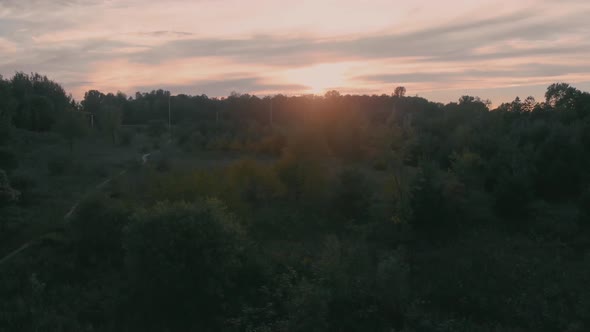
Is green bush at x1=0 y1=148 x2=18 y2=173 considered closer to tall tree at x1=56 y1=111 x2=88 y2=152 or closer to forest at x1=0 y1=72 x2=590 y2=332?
forest at x1=0 y1=72 x2=590 y2=332

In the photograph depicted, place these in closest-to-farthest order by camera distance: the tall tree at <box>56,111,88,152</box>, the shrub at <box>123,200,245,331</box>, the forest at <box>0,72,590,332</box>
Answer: the forest at <box>0,72,590,332</box>
the shrub at <box>123,200,245,331</box>
the tall tree at <box>56,111,88,152</box>

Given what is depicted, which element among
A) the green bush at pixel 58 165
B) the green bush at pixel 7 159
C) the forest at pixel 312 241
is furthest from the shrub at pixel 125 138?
the green bush at pixel 7 159

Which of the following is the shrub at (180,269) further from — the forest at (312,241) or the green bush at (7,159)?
the green bush at (7,159)

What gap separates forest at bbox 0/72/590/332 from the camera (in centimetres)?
1084

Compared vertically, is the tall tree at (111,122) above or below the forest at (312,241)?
above

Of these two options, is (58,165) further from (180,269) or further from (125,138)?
(125,138)

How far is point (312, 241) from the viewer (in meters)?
17.8

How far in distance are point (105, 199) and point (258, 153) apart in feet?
76.6

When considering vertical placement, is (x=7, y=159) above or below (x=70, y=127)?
below

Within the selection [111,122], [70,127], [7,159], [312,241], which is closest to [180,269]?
[312,241]

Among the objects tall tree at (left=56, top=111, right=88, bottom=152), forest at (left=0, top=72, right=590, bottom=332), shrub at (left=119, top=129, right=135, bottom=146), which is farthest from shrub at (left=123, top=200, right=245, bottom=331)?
shrub at (left=119, top=129, right=135, bottom=146)

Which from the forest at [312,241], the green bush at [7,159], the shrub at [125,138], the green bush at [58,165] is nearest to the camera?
the forest at [312,241]

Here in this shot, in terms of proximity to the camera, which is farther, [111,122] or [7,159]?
[111,122]

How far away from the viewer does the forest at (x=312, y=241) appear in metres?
10.8
